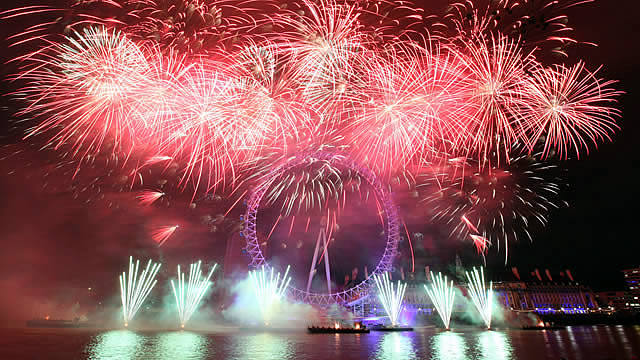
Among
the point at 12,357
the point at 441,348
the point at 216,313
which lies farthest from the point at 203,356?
the point at 216,313

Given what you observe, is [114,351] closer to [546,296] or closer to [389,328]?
[389,328]

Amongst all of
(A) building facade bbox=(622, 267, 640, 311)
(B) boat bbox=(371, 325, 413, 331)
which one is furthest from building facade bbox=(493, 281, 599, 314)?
(B) boat bbox=(371, 325, 413, 331)

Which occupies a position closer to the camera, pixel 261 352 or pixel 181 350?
pixel 261 352

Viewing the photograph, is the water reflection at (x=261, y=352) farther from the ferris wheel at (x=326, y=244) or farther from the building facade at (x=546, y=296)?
the building facade at (x=546, y=296)

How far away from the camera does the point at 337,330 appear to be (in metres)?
58.6

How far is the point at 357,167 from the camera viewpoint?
186ft

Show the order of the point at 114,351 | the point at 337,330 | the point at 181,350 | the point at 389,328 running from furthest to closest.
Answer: the point at 389,328 → the point at 337,330 → the point at 181,350 → the point at 114,351

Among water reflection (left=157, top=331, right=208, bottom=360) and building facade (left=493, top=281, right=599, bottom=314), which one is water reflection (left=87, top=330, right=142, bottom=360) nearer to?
water reflection (left=157, top=331, right=208, bottom=360)

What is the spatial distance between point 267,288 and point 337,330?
1223 centimetres

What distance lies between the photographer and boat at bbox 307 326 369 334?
190ft

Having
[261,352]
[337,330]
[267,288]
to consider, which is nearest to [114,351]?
[261,352]

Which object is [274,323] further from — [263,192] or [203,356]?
[203,356]

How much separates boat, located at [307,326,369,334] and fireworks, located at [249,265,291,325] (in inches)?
260

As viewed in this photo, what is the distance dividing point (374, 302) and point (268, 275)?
25.3m
